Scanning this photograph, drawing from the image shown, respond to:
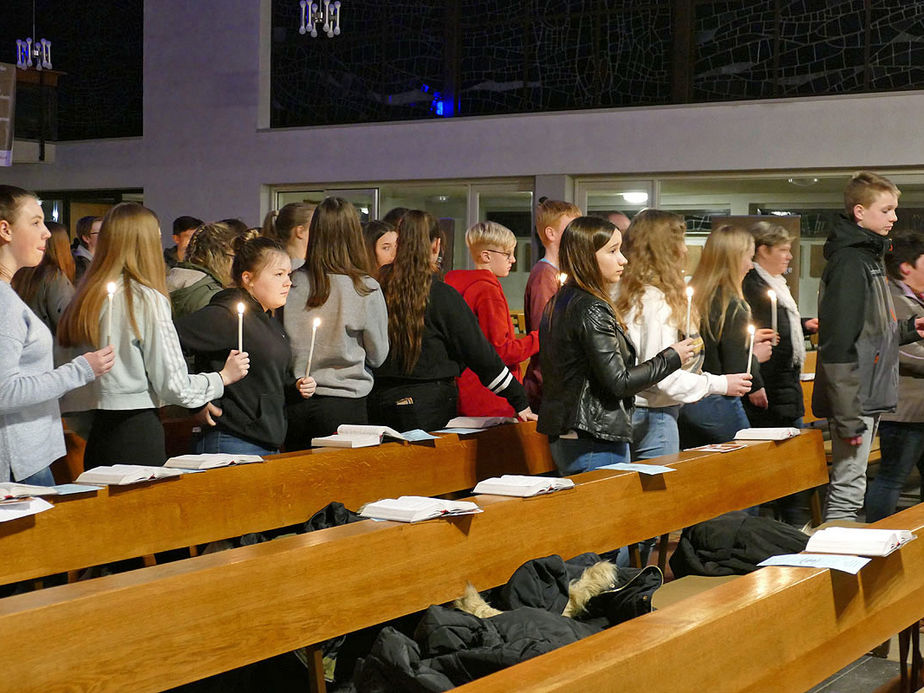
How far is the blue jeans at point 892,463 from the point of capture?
15.4 feet

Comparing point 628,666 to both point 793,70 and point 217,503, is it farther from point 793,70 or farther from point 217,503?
point 793,70

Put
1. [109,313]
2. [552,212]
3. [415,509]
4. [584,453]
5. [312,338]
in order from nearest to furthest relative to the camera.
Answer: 1. [415,509]
2. [109,313]
3. [584,453]
4. [312,338]
5. [552,212]

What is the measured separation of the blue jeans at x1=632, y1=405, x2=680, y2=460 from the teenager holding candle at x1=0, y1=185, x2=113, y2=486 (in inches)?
74.2

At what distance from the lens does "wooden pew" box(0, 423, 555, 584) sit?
10.1ft

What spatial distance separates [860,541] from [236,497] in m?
1.88

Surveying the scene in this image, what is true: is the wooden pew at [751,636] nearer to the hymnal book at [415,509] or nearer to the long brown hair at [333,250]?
the hymnal book at [415,509]

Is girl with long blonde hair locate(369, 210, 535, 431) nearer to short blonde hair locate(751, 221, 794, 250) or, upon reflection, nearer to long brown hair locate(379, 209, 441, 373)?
long brown hair locate(379, 209, 441, 373)

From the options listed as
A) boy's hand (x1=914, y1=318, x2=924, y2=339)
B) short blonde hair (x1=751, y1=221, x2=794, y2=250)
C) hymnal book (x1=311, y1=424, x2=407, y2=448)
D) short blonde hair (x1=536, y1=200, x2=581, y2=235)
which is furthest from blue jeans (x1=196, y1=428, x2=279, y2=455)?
boy's hand (x1=914, y1=318, x2=924, y2=339)

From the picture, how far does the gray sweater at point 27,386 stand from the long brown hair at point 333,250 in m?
1.22

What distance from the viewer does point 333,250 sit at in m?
4.38

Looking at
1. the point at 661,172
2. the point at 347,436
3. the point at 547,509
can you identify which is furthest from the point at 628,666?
the point at 661,172

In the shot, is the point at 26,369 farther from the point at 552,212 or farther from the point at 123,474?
the point at 552,212


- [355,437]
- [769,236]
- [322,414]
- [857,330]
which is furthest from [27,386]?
[769,236]

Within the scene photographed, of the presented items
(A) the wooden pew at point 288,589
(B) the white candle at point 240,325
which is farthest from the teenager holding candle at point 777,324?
(B) the white candle at point 240,325
